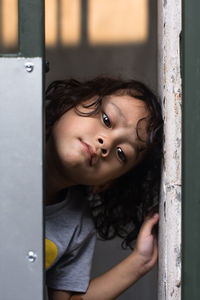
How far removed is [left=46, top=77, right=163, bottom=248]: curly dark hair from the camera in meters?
1.08

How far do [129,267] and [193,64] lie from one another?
0.58 m

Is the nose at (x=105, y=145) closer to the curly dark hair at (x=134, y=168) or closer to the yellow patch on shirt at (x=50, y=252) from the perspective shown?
the curly dark hair at (x=134, y=168)

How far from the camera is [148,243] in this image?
111 cm

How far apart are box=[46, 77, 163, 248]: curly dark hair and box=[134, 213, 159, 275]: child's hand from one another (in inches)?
4.4

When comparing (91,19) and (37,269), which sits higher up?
(91,19)

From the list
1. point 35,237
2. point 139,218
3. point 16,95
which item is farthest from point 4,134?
point 139,218

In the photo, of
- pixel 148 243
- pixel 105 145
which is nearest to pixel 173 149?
pixel 105 145

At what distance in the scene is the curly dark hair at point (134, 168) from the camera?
1.08 meters

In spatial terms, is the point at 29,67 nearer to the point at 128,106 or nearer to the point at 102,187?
the point at 128,106

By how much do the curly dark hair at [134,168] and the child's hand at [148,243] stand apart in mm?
111

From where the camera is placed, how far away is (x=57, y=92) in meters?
1.29

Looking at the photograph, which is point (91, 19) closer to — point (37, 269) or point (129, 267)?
point (129, 267)

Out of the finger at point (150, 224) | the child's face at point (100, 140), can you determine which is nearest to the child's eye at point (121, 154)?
the child's face at point (100, 140)

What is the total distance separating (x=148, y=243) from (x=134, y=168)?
0.26m
